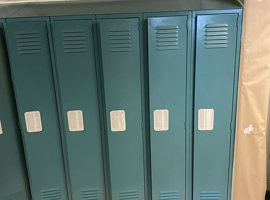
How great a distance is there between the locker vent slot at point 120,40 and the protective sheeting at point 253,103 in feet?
3.07

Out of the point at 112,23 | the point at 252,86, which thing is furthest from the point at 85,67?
the point at 252,86

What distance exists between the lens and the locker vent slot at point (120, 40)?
1.98m

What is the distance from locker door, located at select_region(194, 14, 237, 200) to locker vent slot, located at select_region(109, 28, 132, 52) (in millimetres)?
560

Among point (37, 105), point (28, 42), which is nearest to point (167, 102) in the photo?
point (37, 105)

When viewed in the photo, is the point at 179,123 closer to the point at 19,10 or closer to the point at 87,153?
the point at 87,153

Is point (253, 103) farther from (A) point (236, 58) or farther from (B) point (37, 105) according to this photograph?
(B) point (37, 105)

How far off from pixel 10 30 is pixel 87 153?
48.6 inches

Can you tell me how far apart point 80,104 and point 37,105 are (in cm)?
38

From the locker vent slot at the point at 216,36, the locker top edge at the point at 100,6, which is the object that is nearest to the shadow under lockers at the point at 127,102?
the locker vent slot at the point at 216,36

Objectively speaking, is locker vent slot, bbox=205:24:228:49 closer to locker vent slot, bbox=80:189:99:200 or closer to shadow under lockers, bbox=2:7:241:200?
shadow under lockers, bbox=2:7:241:200

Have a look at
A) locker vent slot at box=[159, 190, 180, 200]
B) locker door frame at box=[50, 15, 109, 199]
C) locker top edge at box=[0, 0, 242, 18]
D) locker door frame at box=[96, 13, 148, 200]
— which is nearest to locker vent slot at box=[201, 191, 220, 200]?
locker vent slot at box=[159, 190, 180, 200]

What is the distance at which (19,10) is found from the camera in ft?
7.06

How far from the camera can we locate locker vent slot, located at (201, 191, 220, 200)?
227 centimetres

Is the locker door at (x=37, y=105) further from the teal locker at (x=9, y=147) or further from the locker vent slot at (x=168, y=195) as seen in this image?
the locker vent slot at (x=168, y=195)
